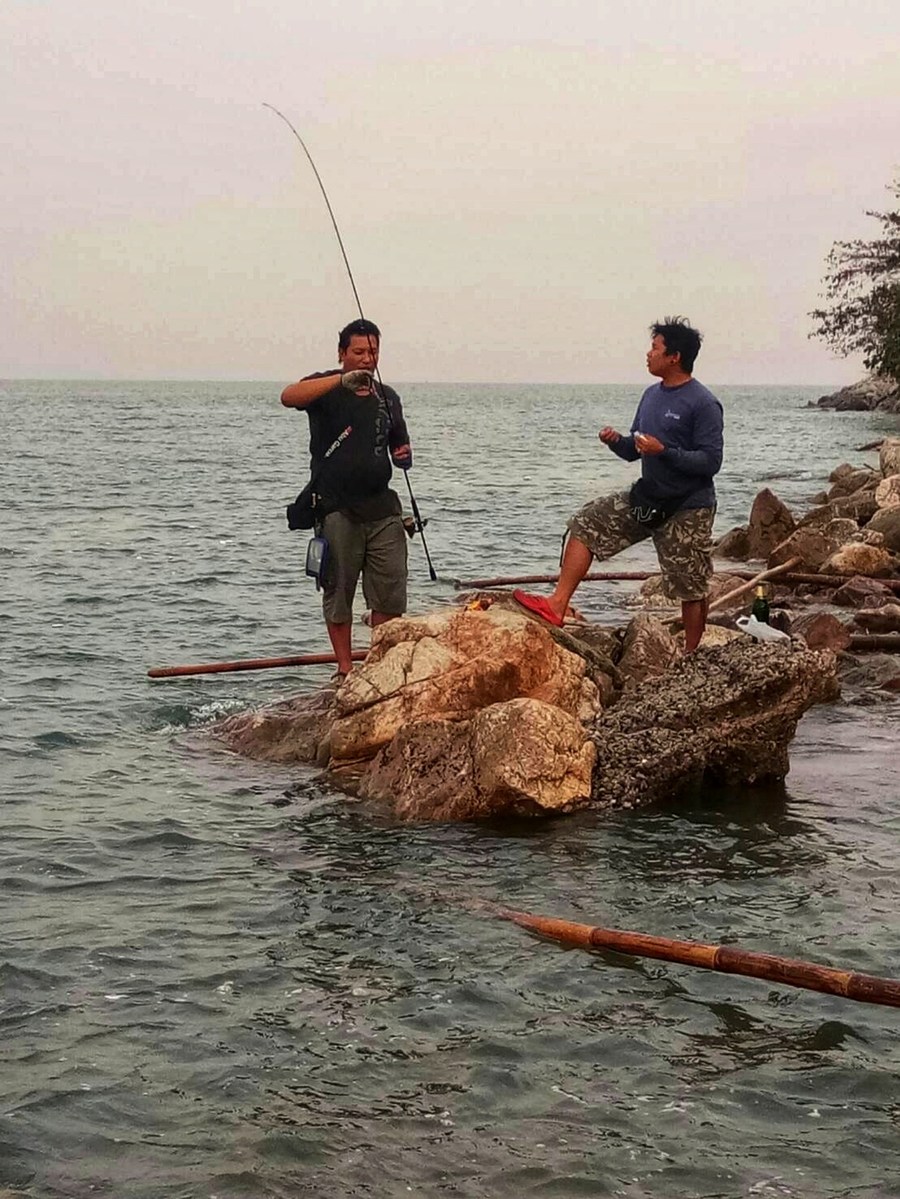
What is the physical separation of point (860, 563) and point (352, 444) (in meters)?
8.80

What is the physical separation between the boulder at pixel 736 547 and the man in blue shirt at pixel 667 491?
34.6 ft

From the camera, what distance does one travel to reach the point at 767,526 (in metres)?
20.1

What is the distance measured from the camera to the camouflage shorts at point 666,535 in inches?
384

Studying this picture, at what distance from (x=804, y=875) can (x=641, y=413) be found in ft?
12.2

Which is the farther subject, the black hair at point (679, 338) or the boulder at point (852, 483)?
the boulder at point (852, 483)

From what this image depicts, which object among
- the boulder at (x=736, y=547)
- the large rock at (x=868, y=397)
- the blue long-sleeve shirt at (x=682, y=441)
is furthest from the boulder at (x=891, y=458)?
the large rock at (x=868, y=397)

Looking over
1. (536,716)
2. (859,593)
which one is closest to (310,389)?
(536,716)

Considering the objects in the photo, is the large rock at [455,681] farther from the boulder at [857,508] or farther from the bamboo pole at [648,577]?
the boulder at [857,508]

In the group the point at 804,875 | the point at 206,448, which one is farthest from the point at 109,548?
the point at 206,448

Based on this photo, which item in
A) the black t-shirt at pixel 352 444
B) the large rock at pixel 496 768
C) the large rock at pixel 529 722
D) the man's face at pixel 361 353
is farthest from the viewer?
the black t-shirt at pixel 352 444

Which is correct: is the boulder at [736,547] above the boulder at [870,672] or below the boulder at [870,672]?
above

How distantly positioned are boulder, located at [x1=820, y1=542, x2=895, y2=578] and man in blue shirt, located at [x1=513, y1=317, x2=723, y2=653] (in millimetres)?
7083

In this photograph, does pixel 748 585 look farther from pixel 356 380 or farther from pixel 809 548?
pixel 356 380

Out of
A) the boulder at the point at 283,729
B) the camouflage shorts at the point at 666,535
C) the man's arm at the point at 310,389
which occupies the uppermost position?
the man's arm at the point at 310,389
